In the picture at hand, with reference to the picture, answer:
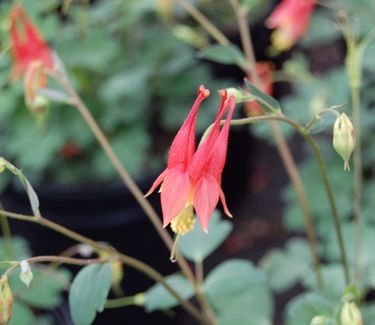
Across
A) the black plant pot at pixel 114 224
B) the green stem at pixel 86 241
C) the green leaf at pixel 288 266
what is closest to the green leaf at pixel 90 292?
the green stem at pixel 86 241

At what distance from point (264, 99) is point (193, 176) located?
5.3 inches

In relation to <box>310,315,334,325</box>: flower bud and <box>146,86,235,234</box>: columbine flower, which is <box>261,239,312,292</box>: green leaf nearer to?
<box>310,315,334,325</box>: flower bud

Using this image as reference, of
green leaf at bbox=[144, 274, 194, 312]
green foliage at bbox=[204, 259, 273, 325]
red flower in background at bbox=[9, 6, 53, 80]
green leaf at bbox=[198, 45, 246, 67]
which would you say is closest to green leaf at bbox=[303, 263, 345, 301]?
green foliage at bbox=[204, 259, 273, 325]

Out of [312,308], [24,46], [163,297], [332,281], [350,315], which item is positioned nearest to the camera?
[350,315]

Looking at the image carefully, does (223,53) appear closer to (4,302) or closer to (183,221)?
(183,221)

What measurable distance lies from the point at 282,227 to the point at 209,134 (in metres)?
1.40

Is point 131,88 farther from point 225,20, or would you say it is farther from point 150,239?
point 225,20

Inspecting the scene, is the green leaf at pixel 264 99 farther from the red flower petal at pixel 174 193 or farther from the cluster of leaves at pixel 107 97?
the cluster of leaves at pixel 107 97

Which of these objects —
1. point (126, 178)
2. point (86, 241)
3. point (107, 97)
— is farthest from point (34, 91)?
point (107, 97)

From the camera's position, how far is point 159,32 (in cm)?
177

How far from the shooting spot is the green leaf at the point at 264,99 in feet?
2.42

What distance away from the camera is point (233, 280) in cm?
100

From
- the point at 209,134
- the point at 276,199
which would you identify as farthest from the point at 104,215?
the point at 209,134

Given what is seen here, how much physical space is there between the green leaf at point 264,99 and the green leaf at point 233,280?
31 cm
